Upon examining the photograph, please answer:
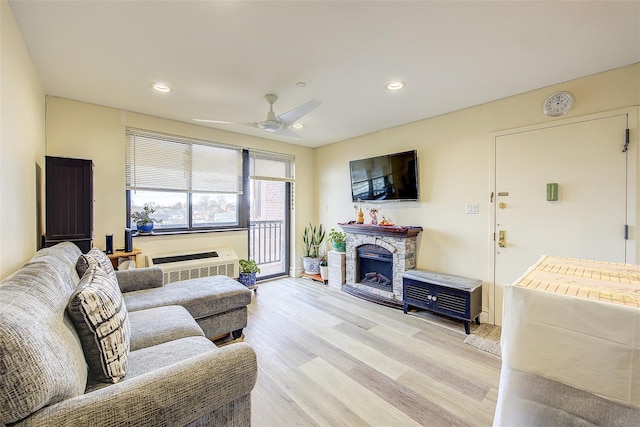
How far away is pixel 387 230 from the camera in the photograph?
3.69 meters

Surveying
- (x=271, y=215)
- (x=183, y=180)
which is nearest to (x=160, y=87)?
(x=183, y=180)

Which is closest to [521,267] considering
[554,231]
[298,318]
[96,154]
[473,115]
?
[554,231]

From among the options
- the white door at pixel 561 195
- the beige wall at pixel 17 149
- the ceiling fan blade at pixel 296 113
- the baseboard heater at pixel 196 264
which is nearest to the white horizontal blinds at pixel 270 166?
the baseboard heater at pixel 196 264

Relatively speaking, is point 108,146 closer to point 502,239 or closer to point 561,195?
point 502,239

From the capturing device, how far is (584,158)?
8.14 feet

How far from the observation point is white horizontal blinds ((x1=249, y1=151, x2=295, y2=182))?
14.8ft

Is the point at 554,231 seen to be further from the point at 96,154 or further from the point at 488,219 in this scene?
the point at 96,154

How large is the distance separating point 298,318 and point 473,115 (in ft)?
10.5

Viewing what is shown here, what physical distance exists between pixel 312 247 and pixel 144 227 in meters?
2.73

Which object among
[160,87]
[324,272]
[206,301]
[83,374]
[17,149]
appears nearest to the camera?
[83,374]

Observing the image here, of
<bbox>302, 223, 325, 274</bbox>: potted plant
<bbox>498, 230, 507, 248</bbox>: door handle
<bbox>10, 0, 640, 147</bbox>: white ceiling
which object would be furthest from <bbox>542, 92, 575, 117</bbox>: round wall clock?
<bbox>302, 223, 325, 274</bbox>: potted plant

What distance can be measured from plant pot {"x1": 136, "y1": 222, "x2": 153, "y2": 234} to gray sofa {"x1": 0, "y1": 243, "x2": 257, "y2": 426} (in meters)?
1.82

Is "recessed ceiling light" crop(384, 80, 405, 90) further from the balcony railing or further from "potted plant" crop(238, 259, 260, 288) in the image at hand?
the balcony railing

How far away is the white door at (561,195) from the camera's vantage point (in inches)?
92.7
